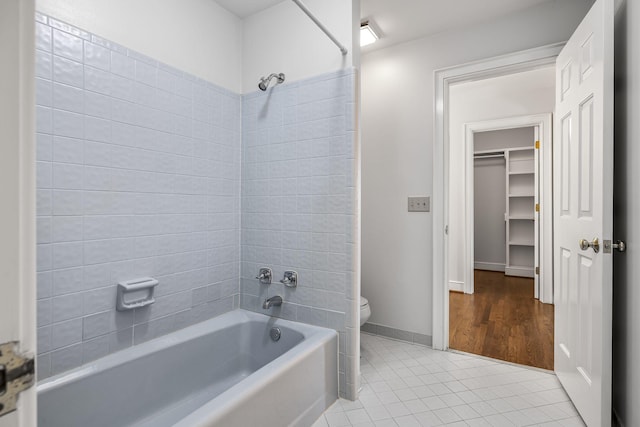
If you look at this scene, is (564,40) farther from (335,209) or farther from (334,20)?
(335,209)

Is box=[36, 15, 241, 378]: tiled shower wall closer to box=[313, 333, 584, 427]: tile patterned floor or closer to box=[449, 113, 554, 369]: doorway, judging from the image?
box=[313, 333, 584, 427]: tile patterned floor

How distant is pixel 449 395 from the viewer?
5.97 ft

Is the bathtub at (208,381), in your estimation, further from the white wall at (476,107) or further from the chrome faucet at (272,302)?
the white wall at (476,107)

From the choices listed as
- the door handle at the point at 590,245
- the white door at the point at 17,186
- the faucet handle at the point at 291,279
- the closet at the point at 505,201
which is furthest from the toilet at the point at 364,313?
the closet at the point at 505,201

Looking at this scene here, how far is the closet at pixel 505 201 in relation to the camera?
4.83m

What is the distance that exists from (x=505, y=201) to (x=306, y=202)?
14.1ft

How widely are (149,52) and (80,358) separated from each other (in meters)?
1.51

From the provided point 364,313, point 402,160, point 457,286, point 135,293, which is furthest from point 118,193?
point 457,286

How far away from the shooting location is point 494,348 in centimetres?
242

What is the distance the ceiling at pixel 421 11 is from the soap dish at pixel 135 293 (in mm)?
1768

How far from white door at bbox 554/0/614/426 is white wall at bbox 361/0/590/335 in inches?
29.0

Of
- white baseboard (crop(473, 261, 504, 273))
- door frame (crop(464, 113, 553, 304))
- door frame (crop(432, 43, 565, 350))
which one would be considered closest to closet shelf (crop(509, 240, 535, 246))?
white baseboard (crop(473, 261, 504, 273))

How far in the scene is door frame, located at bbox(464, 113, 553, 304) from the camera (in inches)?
137

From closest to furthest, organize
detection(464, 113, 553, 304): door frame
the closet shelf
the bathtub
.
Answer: the bathtub → detection(464, 113, 553, 304): door frame → the closet shelf
